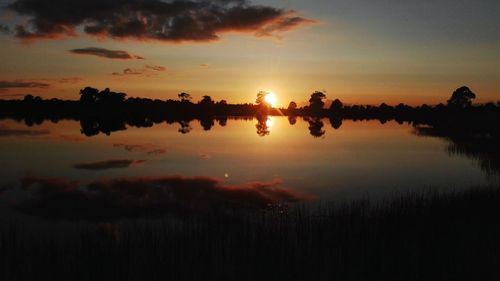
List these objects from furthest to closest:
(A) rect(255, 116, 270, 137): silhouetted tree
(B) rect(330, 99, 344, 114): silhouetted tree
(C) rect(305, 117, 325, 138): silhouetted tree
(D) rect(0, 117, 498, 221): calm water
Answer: (B) rect(330, 99, 344, 114): silhouetted tree < (A) rect(255, 116, 270, 137): silhouetted tree < (C) rect(305, 117, 325, 138): silhouetted tree < (D) rect(0, 117, 498, 221): calm water

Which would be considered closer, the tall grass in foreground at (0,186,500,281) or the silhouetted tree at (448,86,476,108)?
the tall grass in foreground at (0,186,500,281)

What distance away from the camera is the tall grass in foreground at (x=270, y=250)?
31.8ft

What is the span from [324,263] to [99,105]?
144496mm

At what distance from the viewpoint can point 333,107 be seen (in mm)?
190375

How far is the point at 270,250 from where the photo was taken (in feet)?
36.0

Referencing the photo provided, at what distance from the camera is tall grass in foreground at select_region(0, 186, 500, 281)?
9695 millimetres

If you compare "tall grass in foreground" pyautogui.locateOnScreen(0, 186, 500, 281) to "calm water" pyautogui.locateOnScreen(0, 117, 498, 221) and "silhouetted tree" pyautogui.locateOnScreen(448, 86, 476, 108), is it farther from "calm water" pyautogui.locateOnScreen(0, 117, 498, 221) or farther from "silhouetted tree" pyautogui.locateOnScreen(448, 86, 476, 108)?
"silhouetted tree" pyautogui.locateOnScreen(448, 86, 476, 108)

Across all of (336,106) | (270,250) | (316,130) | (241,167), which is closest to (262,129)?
(316,130)

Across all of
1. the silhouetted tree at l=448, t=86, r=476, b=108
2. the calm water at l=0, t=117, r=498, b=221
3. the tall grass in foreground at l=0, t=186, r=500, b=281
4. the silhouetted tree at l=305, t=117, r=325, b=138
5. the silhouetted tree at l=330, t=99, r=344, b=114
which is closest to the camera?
the tall grass in foreground at l=0, t=186, r=500, b=281

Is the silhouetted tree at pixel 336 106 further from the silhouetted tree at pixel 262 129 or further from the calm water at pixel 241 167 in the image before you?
the calm water at pixel 241 167

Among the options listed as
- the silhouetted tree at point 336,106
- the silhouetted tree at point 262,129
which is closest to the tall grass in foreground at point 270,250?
the silhouetted tree at point 262,129

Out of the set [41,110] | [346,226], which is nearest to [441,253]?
[346,226]

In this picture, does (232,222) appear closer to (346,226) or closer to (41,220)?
(346,226)

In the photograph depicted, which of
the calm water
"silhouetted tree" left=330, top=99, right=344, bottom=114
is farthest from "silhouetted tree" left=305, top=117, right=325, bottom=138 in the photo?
"silhouetted tree" left=330, top=99, right=344, bottom=114
